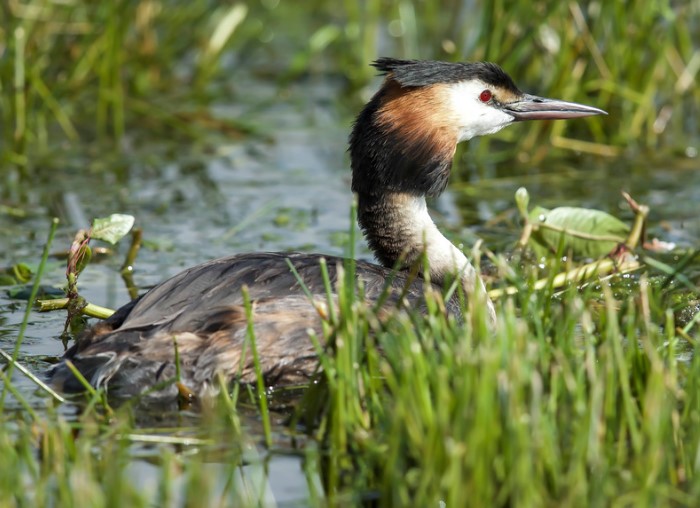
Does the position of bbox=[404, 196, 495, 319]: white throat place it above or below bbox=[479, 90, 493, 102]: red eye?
below

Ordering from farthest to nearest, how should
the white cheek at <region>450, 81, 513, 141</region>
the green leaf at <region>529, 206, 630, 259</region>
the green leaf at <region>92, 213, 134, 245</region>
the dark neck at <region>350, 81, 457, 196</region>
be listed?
the green leaf at <region>529, 206, 630, 259</region> < the white cheek at <region>450, 81, 513, 141</region> < the dark neck at <region>350, 81, 457, 196</region> < the green leaf at <region>92, 213, 134, 245</region>

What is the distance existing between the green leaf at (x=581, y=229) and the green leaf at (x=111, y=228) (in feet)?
6.55

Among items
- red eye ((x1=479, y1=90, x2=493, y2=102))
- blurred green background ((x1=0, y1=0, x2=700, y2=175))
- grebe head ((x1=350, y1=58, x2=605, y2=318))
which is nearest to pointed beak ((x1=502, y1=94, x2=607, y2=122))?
red eye ((x1=479, y1=90, x2=493, y2=102))

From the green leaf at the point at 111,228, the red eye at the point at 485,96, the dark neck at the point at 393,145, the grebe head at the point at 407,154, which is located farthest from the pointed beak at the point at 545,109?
the green leaf at the point at 111,228

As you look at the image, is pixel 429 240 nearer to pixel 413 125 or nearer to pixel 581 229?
pixel 413 125

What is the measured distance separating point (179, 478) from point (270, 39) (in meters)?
7.83

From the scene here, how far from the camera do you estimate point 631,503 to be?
3.48 metres

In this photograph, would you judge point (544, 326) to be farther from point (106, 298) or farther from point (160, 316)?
point (106, 298)

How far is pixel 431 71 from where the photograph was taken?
5613 mm

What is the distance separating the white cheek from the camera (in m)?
5.73

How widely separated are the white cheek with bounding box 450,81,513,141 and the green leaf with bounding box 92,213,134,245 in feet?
4.98

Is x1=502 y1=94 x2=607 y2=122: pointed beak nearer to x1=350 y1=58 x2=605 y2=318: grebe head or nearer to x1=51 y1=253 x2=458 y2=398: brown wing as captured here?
x1=350 y1=58 x2=605 y2=318: grebe head

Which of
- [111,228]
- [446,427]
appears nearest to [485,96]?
[111,228]

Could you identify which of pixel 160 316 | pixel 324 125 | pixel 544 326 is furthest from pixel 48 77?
pixel 544 326
